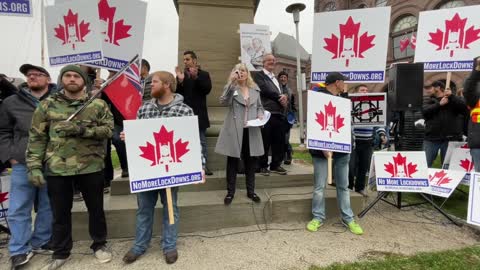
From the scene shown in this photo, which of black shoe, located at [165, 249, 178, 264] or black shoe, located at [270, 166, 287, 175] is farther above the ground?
black shoe, located at [270, 166, 287, 175]

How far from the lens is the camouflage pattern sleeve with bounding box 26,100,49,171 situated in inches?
102

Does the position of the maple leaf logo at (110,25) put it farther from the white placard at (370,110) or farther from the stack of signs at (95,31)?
the white placard at (370,110)

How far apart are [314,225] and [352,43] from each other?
8.65 feet

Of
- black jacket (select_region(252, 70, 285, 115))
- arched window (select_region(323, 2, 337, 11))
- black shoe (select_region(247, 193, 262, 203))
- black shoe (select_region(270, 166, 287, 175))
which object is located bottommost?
black shoe (select_region(247, 193, 262, 203))

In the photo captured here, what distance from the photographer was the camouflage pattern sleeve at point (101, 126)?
265 cm

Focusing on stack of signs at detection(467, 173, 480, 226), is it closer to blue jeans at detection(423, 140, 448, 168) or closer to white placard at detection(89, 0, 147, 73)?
blue jeans at detection(423, 140, 448, 168)

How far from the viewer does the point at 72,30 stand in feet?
11.4

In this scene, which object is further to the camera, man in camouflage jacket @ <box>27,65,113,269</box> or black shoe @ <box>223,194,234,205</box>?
black shoe @ <box>223,194,234,205</box>

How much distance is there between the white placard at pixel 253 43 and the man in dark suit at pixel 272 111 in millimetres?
985

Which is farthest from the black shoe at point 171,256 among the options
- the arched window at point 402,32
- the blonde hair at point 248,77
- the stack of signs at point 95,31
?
the arched window at point 402,32

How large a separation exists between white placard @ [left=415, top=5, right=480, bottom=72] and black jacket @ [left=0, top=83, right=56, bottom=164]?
497 cm

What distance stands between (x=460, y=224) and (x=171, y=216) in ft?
12.3

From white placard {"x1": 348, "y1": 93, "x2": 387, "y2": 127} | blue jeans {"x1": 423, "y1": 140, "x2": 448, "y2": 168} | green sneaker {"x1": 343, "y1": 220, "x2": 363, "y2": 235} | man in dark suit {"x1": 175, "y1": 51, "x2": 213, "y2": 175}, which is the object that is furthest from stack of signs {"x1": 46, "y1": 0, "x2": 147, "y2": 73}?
blue jeans {"x1": 423, "y1": 140, "x2": 448, "y2": 168}

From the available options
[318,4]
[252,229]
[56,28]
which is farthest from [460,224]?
[318,4]
